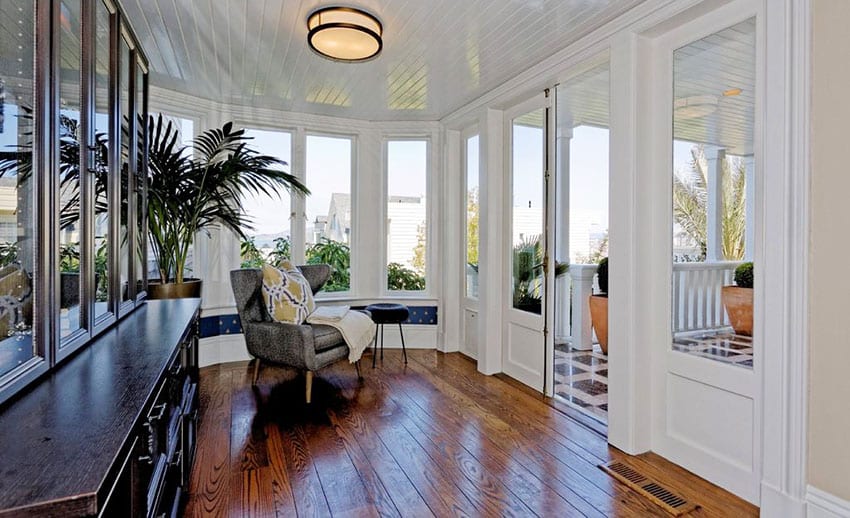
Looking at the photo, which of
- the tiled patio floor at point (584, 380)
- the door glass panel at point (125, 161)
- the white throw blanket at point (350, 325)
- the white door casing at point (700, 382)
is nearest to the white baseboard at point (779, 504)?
the white door casing at point (700, 382)

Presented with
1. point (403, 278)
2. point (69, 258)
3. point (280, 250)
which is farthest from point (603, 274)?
point (69, 258)

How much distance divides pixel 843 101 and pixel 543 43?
165 centimetres

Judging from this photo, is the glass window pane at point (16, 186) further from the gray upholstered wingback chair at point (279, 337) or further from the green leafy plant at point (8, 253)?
the gray upholstered wingback chair at point (279, 337)

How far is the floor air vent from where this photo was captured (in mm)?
2008

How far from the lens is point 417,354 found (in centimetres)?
470

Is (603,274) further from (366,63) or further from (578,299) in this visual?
(366,63)

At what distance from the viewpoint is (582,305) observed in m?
5.09

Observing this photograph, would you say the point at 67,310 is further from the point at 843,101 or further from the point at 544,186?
the point at 544,186

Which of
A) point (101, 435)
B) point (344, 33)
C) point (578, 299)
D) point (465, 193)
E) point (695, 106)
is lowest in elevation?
point (578, 299)

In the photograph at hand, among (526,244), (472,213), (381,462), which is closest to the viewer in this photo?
(381,462)

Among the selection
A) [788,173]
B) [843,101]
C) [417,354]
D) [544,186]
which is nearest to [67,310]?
[788,173]

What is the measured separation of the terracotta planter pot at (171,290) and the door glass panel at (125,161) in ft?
3.25

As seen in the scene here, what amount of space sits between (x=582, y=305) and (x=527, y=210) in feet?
6.10

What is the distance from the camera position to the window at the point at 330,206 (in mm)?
4793
